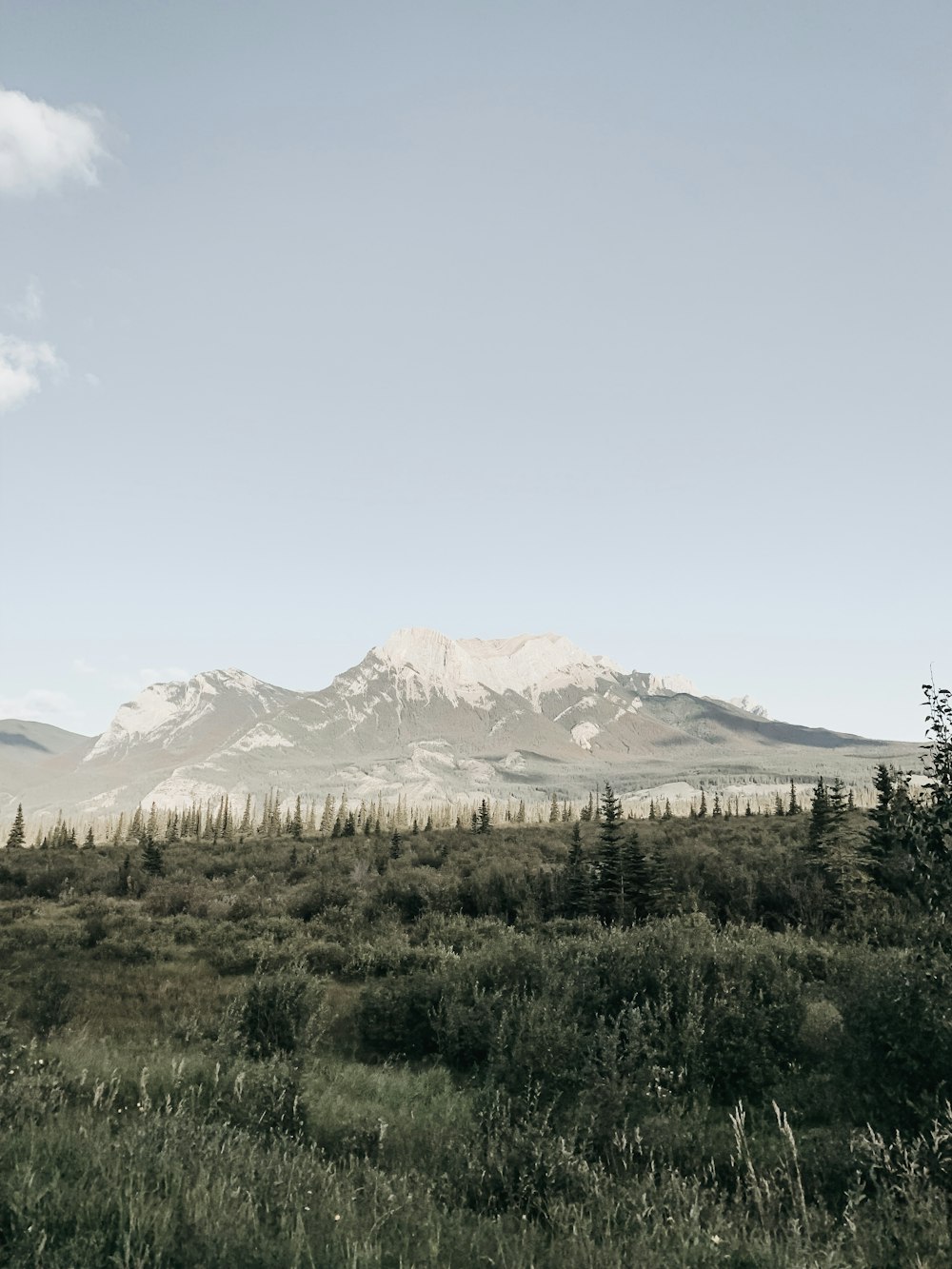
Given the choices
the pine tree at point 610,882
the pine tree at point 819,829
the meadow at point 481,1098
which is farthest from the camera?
the pine tree at point 819,829

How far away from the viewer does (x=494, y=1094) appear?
400 inches

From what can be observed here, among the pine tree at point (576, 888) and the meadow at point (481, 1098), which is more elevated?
the meadow at point (481, 1098)

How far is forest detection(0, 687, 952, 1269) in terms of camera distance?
5.73 meters

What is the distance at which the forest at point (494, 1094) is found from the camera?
5.73 m

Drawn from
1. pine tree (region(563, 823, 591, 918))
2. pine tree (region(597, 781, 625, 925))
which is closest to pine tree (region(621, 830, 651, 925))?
pine tree (region(597, 781, 625, 925))

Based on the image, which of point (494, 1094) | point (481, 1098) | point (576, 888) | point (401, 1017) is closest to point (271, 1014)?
point (401, 1017)

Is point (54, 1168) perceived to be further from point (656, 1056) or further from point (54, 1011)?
point (54, 1011)

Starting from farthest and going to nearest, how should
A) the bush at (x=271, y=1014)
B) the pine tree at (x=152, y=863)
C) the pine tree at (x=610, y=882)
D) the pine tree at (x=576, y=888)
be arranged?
the pine tree at (x=152, y=863) → the pine tree at (x=576, y=888) → the pine tree at (x=610, y=882) → the bush at (x=271, y=1014)

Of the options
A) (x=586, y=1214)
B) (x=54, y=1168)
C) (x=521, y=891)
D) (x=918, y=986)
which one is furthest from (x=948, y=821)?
(x=521, y=891)

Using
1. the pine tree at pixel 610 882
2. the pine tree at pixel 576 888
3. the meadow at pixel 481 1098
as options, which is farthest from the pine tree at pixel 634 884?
the meadow at pixel 481 1098

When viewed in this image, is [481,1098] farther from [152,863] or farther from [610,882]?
[152,863]

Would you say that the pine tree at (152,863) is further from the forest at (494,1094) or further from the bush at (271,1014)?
the bush at (271,1014)

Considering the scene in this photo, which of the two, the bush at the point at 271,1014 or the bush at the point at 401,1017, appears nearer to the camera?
the bush at the point at 271,1014

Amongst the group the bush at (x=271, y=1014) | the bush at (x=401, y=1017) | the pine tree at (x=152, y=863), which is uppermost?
the bush at (x=271, y=1014)
